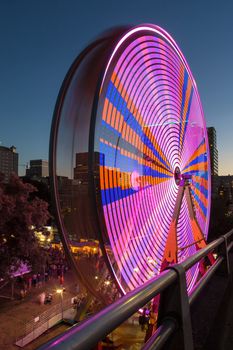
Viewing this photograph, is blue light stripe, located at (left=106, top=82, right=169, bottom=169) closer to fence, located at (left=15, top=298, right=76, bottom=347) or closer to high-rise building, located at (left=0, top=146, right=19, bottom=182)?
fence, located at (left=15, top=298, right=76, bottom=347)

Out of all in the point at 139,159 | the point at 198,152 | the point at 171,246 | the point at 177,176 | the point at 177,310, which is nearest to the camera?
the point at 177,310

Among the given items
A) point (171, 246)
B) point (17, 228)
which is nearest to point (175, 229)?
point (171, 246)

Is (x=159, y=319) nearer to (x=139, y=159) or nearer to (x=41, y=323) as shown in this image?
(x=139, y=159)

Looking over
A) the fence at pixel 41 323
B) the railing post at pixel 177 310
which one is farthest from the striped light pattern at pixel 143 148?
the fence at pixel 41 323

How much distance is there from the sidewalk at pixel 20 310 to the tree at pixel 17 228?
6.78 feet

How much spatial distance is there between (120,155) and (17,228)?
1596 centimetres

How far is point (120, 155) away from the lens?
13.9 feet

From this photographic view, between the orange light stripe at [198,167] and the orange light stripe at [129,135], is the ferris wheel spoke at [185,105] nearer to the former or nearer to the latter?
the orange light stripe at [198,167]

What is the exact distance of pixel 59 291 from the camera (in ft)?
68.3

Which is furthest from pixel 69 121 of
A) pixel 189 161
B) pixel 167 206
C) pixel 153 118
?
pixel 189 161

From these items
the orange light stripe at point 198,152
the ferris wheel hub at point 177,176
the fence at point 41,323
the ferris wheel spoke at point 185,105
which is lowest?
the fence at point 41,323

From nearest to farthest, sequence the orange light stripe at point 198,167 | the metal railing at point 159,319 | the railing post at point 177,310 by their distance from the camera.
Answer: the metal railing at point 159,319
the railing post at point 177,310
the orange light stripe at point 198,167

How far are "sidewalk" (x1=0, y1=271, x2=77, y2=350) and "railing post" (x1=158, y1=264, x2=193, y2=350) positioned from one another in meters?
12.4

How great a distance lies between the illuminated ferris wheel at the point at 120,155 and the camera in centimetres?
366
